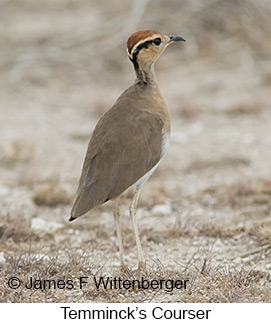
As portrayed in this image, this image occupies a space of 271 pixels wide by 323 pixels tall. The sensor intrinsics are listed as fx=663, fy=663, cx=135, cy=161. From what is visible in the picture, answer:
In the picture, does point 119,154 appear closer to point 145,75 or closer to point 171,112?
point 145,75

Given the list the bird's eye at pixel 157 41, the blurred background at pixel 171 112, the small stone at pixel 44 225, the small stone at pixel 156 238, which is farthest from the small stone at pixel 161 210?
the bird's eye at pixel 157 41

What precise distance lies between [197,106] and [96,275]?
5278mm

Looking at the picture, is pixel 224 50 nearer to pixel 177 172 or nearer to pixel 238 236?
pixel 177 172

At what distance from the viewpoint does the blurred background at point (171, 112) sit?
511 centimetres

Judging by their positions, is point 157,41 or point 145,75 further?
point 145,75

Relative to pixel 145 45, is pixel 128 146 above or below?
below

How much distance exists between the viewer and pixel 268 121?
27.2 ft

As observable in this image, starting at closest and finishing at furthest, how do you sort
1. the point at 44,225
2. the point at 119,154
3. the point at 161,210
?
the point at 119,154 → the point at 44,225 → the point at 161,210

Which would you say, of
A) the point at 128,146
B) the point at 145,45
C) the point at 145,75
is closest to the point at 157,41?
the point at 145,45

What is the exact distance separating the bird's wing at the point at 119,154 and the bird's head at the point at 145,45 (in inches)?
15.6

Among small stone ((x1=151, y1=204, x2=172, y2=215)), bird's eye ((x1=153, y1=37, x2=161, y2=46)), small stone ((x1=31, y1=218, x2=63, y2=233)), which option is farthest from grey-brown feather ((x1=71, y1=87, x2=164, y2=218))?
small stone ((x1=151, y1=204, x2=172, y2=215))

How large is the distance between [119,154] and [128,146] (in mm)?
77

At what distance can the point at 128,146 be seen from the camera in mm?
4102

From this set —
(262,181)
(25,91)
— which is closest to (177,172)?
(262,181)
